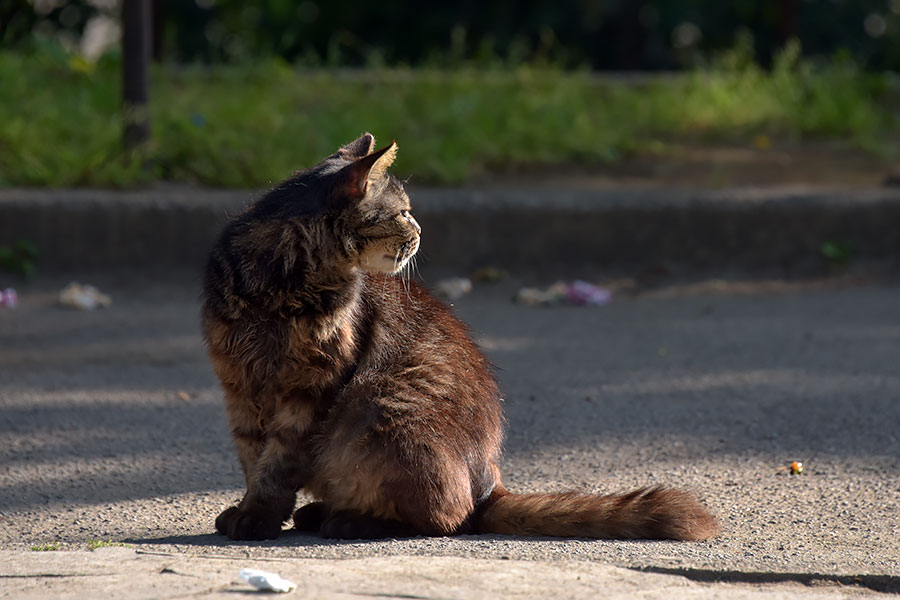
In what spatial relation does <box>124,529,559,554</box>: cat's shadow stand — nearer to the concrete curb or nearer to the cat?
the cat

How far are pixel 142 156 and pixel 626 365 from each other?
3.63m

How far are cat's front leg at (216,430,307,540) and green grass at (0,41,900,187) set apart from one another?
12.3 ft

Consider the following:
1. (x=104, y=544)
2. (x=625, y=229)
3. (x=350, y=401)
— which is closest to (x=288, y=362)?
(x=350, y=401)

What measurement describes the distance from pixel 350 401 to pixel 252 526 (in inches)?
17.9

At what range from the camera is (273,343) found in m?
3.14

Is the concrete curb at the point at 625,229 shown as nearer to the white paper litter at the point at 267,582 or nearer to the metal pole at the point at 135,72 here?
the metal pole at the point at 135,72

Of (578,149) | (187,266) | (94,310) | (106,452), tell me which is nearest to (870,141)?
(578,149)

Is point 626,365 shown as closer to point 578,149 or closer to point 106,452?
point 106,452

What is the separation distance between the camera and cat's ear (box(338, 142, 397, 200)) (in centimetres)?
312

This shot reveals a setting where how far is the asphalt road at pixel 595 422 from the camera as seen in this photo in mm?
3127

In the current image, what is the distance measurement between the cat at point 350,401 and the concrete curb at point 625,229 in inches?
135

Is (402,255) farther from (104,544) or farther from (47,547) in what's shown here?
(47,547)

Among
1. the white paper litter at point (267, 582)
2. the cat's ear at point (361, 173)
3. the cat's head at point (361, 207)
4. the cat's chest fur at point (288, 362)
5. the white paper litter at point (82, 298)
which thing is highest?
A: the cat's ear at point (361, 173)

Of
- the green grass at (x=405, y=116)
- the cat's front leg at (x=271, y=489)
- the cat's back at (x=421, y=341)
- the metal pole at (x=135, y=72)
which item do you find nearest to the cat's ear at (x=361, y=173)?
the cat's back at (x=421, y=341)
